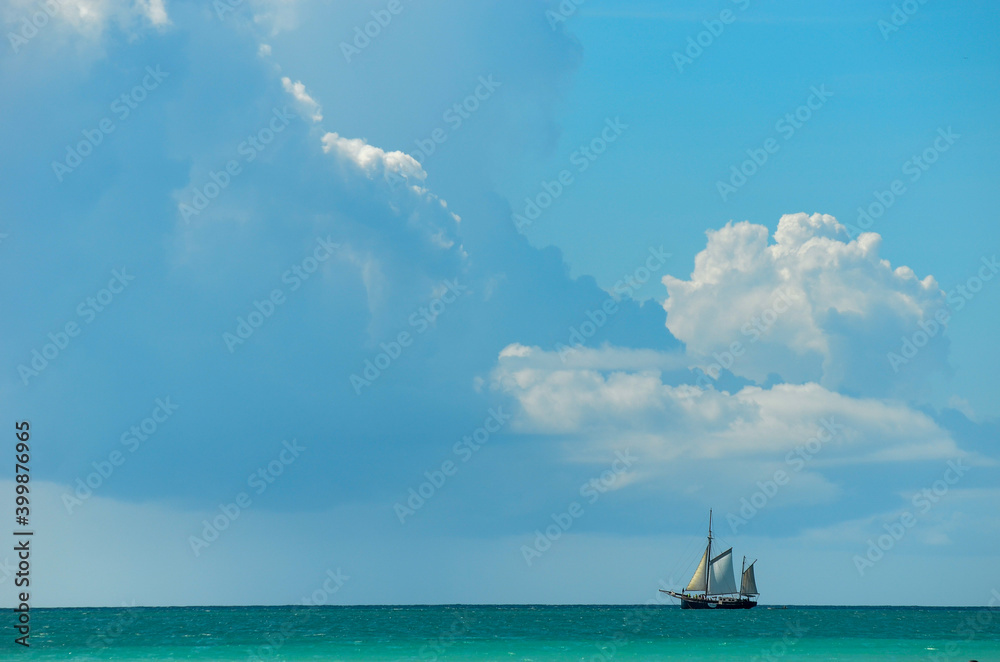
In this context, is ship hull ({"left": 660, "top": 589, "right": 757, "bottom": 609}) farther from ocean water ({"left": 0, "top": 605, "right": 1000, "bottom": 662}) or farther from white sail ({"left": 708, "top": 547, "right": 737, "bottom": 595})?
ocean water ({"left": 0, "top": 605, "right": 1000, "bottom": 662})

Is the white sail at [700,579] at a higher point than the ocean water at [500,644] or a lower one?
higher

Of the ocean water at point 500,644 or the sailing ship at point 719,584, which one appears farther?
the sailing ship at point 719,584

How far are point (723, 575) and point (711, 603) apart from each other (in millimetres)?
8747

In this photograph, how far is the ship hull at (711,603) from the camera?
611 feet

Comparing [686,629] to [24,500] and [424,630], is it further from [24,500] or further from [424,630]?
[24,500]

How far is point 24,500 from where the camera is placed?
5125 centimetres

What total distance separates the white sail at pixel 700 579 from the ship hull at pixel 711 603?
2659 mm

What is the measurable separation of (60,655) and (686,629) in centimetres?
7255

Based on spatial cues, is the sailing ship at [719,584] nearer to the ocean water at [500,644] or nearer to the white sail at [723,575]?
the white sail at [723,575]

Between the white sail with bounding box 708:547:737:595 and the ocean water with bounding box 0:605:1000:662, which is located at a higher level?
the white sail with bounding box 708:547:737:595

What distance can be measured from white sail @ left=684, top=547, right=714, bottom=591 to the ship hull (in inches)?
105

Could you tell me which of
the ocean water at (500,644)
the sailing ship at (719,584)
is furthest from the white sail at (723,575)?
the ocean water at (500,644)

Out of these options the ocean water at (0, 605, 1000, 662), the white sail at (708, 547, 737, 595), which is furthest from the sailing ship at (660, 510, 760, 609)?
the ocean water at (0, 605, 1000, 662)

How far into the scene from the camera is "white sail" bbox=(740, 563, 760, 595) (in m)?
183
